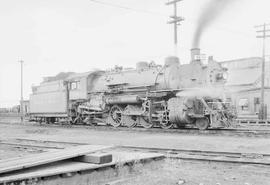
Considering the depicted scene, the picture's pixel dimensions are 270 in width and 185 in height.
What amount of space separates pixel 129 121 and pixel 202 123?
4.30 meters

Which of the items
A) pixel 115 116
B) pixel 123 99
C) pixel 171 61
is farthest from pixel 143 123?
pixel 171 61

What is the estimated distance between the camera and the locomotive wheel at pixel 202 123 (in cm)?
1685

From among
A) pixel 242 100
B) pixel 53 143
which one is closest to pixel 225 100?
pixel 53 143

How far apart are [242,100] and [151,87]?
2441 cm

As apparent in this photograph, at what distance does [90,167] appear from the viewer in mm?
5855

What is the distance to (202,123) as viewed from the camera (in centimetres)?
1712

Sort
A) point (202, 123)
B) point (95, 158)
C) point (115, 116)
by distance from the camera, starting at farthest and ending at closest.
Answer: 1. point (115, 116)
2. point (202, 123)
3. point (95, 158)

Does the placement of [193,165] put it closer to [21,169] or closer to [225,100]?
[21,169]

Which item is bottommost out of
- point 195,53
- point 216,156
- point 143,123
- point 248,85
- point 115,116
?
point 216,156

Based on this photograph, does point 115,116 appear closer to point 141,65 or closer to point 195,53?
point 141,65

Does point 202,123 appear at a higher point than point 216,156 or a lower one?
higher

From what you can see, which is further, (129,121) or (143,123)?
(129,121)

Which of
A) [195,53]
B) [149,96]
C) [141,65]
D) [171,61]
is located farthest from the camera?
[141,65]

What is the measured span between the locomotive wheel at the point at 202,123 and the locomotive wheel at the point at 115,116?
186 inches
